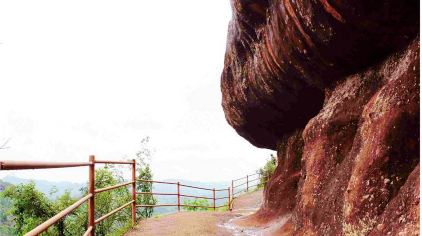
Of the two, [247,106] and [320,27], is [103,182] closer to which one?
[247,106]

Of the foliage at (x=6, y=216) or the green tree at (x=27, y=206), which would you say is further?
the foliage at (x=6, y=216)

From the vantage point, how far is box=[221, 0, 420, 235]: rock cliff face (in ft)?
13.9

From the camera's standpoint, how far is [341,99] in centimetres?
664

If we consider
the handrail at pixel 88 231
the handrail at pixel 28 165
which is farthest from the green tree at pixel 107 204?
the handrail at pixel 28 165

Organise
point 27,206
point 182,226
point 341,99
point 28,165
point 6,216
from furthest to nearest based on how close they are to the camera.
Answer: point 6,216 < point 27,206 < point 182,226 < point 341,99 < point 28,165

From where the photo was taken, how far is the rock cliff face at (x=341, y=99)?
A: 4.25 meters

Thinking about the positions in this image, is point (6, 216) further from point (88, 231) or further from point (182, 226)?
point (88, 231)

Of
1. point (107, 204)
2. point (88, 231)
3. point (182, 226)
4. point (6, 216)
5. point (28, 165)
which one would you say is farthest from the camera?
point (6, 216)

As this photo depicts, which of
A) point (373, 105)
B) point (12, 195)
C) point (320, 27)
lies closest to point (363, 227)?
point (373, 105)

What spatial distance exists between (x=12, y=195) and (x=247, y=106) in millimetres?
14279

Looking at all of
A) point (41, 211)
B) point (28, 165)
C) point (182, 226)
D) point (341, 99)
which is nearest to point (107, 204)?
point (41, 211)

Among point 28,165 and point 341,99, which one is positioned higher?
point 341,99

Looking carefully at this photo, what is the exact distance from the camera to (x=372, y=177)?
4.41 metres

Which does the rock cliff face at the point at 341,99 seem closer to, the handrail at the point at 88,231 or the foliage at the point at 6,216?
the handrail at the point at 88,231
